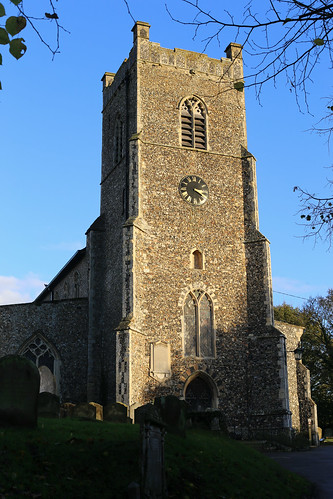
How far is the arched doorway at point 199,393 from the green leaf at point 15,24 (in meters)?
17.8

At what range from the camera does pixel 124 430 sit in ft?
36.2

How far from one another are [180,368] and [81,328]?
498cm

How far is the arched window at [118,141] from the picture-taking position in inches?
1009

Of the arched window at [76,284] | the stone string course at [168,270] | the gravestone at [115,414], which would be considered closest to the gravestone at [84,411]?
the gravestone at [115,414]

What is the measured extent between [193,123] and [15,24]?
20249 millimetres

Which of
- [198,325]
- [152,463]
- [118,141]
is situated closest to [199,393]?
[198,325]

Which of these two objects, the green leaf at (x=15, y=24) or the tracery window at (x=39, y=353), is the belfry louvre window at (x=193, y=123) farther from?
the green leaf at (x=15, y=24)

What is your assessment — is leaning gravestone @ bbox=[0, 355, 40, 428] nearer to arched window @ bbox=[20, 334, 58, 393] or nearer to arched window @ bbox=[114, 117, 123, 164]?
arched window @ bbox=[20, 334, 58, 393]

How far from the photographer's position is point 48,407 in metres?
12.7

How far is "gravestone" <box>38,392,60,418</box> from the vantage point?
12.6m

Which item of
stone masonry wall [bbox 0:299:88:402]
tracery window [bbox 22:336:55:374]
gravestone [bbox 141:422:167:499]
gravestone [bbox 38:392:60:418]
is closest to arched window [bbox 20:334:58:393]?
tracery window [bbox 22:336:55:374]

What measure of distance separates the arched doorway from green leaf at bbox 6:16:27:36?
17.8m

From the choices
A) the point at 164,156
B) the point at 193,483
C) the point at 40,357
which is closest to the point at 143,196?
the point at 164,156

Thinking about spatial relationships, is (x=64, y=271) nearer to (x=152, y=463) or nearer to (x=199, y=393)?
(x=199, y=393)
